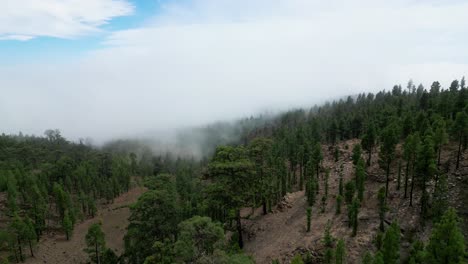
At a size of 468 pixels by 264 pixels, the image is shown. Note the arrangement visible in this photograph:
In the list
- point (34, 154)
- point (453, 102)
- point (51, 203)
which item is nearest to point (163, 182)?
point (453, 102)

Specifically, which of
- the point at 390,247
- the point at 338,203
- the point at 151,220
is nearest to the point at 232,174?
the point at 151,220

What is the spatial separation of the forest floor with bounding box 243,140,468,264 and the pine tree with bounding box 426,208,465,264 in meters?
16.2

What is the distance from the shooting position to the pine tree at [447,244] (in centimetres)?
2592

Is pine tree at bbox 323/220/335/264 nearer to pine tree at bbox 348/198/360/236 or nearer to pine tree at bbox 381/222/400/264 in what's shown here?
pine tree at bbox 348/198/360/236

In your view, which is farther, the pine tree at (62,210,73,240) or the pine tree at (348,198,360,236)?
the pine tree at (62,210,73,240)

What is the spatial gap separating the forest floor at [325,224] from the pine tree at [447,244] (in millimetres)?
16206

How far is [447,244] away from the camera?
26500 millimetres

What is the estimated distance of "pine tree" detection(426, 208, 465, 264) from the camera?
1021 inches

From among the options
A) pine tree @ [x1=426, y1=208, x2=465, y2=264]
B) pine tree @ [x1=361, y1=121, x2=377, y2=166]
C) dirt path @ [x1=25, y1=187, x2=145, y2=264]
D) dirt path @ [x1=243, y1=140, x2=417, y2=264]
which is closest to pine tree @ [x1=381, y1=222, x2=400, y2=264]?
pine tree @ [x1=426, y1=208, x2=465, y2=264]

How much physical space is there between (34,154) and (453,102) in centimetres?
16855

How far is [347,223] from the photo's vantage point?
50.2 metres

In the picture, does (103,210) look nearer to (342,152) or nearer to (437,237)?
(342,152)

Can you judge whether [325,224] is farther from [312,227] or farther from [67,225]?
[67,225]

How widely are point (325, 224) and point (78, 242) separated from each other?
7161 cm
